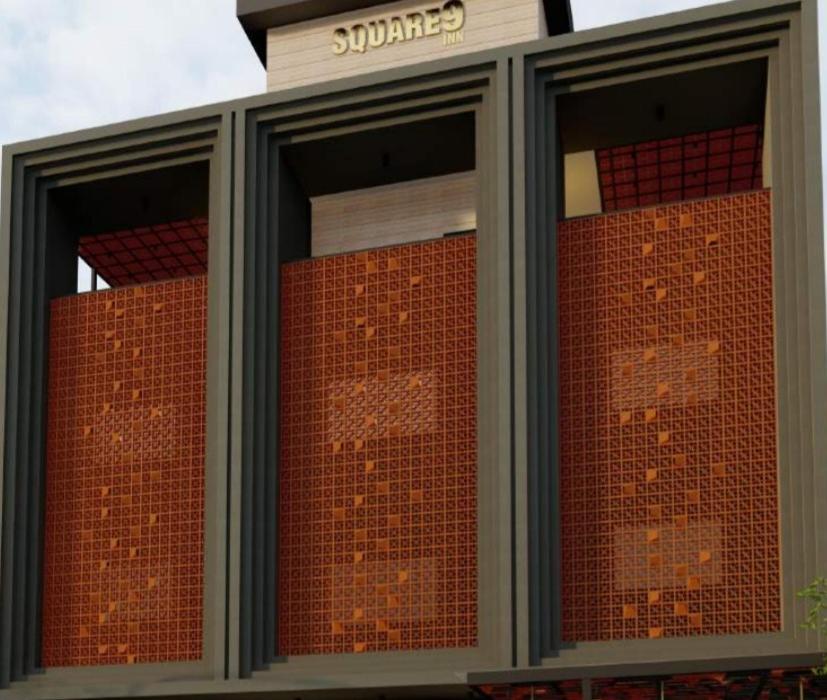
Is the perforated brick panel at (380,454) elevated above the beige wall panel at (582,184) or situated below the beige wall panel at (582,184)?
below

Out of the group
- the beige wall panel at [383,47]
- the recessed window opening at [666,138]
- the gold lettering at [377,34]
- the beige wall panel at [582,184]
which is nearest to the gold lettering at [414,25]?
the beige wall panel at [383,47]

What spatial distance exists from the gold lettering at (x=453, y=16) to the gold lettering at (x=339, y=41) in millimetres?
2444

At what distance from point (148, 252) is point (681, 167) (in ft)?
46.8

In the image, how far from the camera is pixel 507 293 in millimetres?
25375

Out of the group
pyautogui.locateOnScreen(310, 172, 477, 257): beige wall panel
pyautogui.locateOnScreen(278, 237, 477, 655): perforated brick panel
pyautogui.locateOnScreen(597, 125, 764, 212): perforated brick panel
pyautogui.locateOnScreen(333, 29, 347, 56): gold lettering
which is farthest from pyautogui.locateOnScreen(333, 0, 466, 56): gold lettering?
pyautogui.locateOnScreen(278, 237, 477, 655): perforated brick panel

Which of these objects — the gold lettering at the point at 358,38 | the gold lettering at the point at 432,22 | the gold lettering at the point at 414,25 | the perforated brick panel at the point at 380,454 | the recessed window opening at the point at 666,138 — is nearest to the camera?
the perforated brick panel at the point at 380,454

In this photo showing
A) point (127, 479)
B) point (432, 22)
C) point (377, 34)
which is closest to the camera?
point (127, 479)

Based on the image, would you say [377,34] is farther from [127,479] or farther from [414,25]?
[127,479]

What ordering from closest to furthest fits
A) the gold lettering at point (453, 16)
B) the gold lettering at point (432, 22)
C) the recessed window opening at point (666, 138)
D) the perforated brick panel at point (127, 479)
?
the recessed window opening at point (666, 138)
the perforated brick panel at point (127, 479)
the gold lettering at point (453, 16)
the gold lettering at point (432, 22)

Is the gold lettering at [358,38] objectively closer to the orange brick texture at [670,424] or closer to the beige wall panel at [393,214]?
the beige wall panel at [393,214]

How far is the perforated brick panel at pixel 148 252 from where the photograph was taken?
35906 millimetres

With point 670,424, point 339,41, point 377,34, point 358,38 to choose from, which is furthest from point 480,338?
point 339,41

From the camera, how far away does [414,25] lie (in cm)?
3170

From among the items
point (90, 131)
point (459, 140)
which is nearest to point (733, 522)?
point (459, 140)
